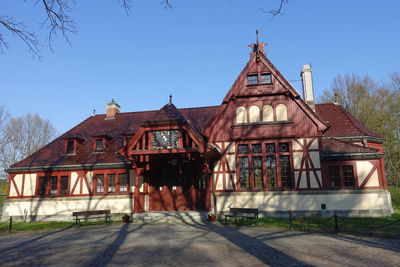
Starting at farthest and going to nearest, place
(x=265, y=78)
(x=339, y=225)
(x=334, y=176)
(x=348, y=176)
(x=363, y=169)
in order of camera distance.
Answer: (x=265, y=78) < (x=334, y=176) < (x=348, y=176) < (x=363, y=169) < (x=339, y=225)

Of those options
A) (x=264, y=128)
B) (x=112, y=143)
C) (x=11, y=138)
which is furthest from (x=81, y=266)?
(x=11, y=138)

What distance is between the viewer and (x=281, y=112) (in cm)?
1823

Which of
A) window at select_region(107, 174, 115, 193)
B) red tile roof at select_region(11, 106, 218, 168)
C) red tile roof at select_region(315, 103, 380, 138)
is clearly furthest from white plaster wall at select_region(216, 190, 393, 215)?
window at select_region(107, 174, 115, 193)

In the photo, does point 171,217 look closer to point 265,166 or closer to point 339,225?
point 265,166

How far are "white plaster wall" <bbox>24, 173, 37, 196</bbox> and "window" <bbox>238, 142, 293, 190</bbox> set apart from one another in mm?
13914

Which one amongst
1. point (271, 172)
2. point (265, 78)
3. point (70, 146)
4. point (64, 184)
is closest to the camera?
point (271, 172)

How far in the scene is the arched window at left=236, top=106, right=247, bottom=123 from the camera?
60.7 ft

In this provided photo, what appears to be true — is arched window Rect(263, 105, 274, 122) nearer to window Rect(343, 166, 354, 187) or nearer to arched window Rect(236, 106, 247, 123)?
arched window Rect(236, 106, 247, 123)

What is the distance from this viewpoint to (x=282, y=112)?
18234mm

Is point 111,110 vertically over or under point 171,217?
over

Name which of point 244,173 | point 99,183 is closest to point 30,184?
point 99,183

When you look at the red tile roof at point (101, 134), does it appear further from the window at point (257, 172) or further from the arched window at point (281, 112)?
the arched window at point (281, 112)

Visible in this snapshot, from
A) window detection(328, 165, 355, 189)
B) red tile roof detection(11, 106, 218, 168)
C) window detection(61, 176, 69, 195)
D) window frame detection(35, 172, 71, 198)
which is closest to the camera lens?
window detection(328, 165, 355, 189)

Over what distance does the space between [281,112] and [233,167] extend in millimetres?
4469
